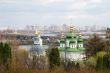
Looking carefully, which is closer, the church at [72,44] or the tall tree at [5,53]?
the tall tree at [5,53]

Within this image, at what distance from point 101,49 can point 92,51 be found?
833mm

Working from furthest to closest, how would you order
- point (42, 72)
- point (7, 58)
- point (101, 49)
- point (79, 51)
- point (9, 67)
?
point (79, 51) → point (101, 49) → point (7, 58) → point (9, 67) → point (42, 72)

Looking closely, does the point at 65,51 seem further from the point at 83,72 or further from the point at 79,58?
the point at 83,72

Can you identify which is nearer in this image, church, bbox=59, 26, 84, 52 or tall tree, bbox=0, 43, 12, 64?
tall tree, bbox=0, 43, 12, 64

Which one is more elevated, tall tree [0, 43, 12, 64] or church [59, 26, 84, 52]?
tall tree [0, 43, 12, 64]

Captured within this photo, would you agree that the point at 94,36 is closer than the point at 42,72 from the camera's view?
No

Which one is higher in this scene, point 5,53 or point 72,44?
point 5,53

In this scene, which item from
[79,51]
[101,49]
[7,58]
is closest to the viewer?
[7,58]

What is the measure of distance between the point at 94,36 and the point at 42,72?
15.4 metres

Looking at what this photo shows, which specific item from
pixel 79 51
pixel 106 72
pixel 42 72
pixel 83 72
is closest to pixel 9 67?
pixel 42 72

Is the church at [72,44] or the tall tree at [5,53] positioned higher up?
the tall tree at [5,53]

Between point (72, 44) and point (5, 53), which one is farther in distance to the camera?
point (72, 44)

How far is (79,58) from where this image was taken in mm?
28719

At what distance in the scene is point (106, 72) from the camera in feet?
50.6
